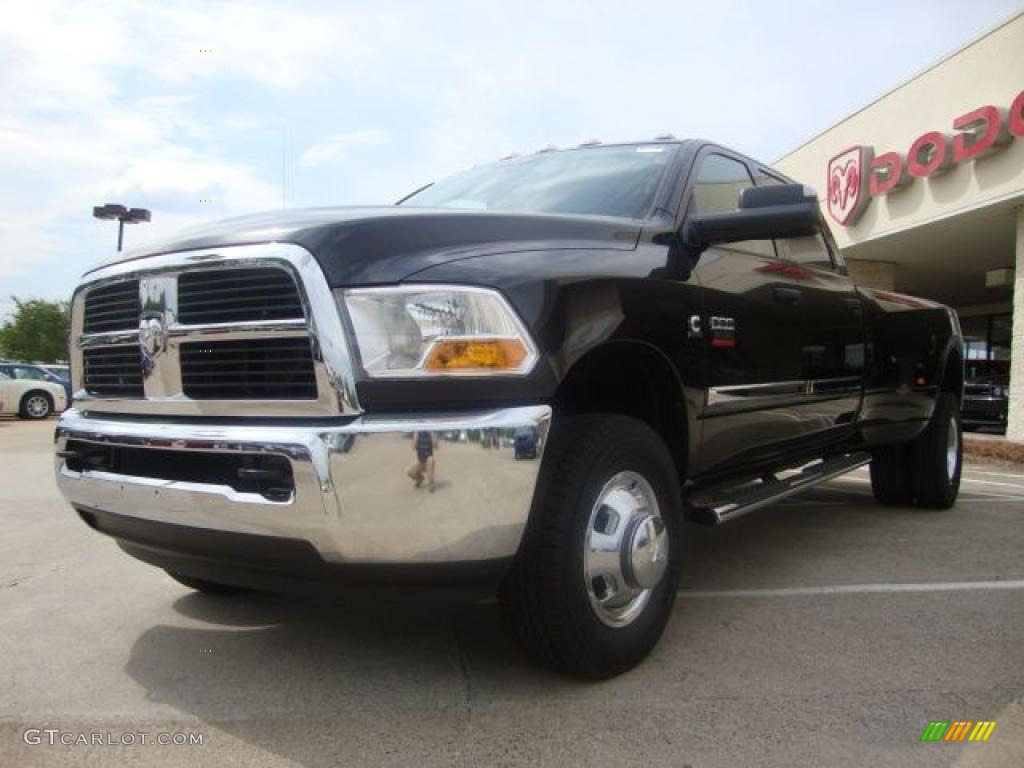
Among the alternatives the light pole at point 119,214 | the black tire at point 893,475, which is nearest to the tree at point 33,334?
the light pole at point 119,214

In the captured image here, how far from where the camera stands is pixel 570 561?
95.5 inches

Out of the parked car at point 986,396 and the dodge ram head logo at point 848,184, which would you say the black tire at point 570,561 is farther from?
the parked car at point 986,396

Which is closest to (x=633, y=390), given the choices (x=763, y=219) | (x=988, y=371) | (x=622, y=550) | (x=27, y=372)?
(x=622, y=550)

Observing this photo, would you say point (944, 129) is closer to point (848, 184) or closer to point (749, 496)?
point (848, 184)

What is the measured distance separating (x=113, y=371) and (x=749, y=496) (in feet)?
8.12

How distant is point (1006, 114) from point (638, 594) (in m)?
11.8

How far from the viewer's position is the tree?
5212 centimetres

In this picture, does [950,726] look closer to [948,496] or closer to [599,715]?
[599,715]

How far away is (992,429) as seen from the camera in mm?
16266

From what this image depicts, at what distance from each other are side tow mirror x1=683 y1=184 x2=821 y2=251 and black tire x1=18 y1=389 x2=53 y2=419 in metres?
21.3

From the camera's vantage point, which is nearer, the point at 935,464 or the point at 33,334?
the point at 935,464

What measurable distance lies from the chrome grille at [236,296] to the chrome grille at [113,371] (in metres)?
0.31

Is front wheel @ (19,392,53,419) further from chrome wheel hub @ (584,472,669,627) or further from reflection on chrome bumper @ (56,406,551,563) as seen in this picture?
chrome wheel hub @ (584,472,669,627)

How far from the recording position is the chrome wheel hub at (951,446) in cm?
586
